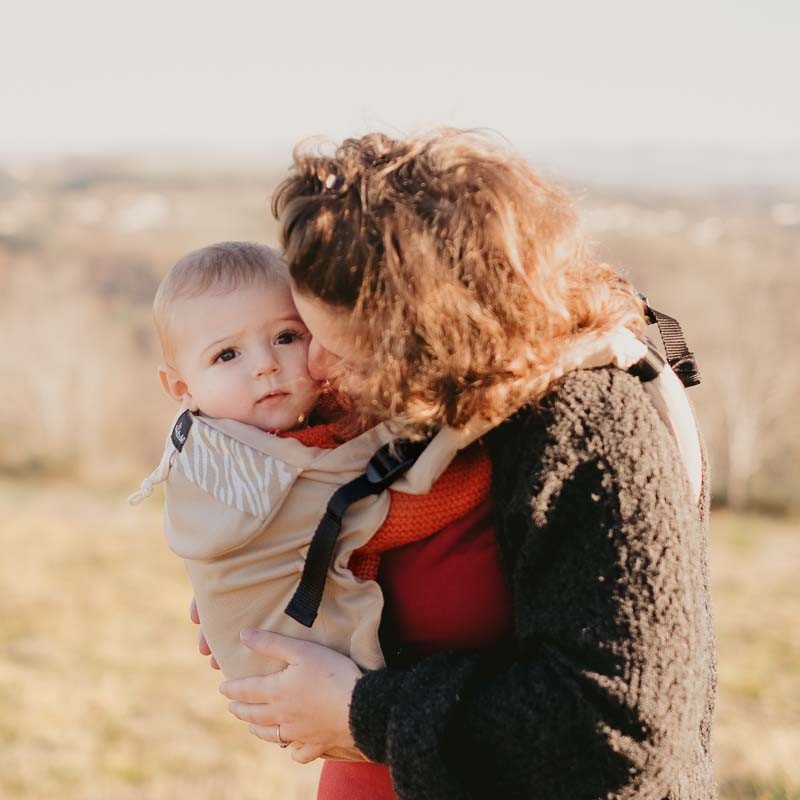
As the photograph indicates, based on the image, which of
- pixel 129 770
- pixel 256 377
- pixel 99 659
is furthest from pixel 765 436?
pixel 256 377

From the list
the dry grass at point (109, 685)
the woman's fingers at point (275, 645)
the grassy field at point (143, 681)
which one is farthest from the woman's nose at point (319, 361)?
the dry grass at point (109, 685)

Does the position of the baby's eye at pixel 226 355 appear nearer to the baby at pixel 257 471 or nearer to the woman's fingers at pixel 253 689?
the baby at pixel 257 471

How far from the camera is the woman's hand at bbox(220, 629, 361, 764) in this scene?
4.76 ft

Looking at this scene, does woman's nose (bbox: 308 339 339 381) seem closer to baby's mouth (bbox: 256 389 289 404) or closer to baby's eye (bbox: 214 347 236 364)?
baby's mouth (bbox: 256 389 289 404)

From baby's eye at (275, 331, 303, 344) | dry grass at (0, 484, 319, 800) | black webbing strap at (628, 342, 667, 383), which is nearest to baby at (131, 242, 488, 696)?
baby's eye at (275, 331, 303, 344)

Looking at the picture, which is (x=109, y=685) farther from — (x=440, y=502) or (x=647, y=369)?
(x=647, y=369)

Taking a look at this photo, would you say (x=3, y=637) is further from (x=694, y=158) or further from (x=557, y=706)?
(x=694, y=158)

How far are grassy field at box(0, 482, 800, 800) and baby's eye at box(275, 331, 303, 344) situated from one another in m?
2.83

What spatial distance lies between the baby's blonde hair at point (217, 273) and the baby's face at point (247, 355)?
2 centimetres

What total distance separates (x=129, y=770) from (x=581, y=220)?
661 cm

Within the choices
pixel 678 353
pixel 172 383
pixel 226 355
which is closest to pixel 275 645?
pixel 226 355

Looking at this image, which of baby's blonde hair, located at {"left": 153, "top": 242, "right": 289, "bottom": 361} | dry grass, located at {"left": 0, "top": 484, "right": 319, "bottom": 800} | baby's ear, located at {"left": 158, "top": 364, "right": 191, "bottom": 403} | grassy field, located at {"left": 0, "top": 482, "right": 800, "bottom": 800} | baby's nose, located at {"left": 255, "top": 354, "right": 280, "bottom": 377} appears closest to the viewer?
baby's nose, located at {"left": 255, "top": 354, "right": 280, "bottom": 377}

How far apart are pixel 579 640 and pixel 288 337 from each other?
2.80 feet

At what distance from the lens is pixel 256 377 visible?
172 cm
